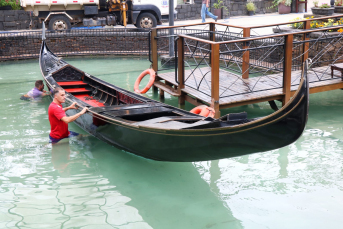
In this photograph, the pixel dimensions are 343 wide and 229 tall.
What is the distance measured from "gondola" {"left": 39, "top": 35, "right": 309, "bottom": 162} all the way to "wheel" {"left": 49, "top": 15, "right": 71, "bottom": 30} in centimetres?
989

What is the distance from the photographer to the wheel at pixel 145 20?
55.9 feet

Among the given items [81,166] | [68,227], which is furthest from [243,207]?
[81,166]

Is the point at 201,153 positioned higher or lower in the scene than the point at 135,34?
lower

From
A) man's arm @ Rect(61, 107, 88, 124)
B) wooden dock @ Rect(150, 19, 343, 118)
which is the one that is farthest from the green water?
wooden dock @ Rect(150, 19, 343, 118)

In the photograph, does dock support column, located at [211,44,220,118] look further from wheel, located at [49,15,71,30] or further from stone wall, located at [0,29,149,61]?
wheel, located at [49,15,71,30]

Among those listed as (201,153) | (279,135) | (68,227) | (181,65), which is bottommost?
(68,227)

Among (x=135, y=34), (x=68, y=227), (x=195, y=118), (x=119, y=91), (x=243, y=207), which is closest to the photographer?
(x=68, y=227)

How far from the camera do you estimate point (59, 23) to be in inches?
637

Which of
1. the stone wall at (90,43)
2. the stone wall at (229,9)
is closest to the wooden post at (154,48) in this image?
the stone wall at (90,43)

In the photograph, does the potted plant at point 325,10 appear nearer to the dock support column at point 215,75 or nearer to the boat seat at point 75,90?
the dock support column at point 215,75

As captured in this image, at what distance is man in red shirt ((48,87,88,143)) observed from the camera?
20.1 ft

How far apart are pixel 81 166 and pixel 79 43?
9.50 m

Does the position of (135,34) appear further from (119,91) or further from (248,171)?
(248,171)

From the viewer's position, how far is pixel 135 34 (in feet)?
47.4
